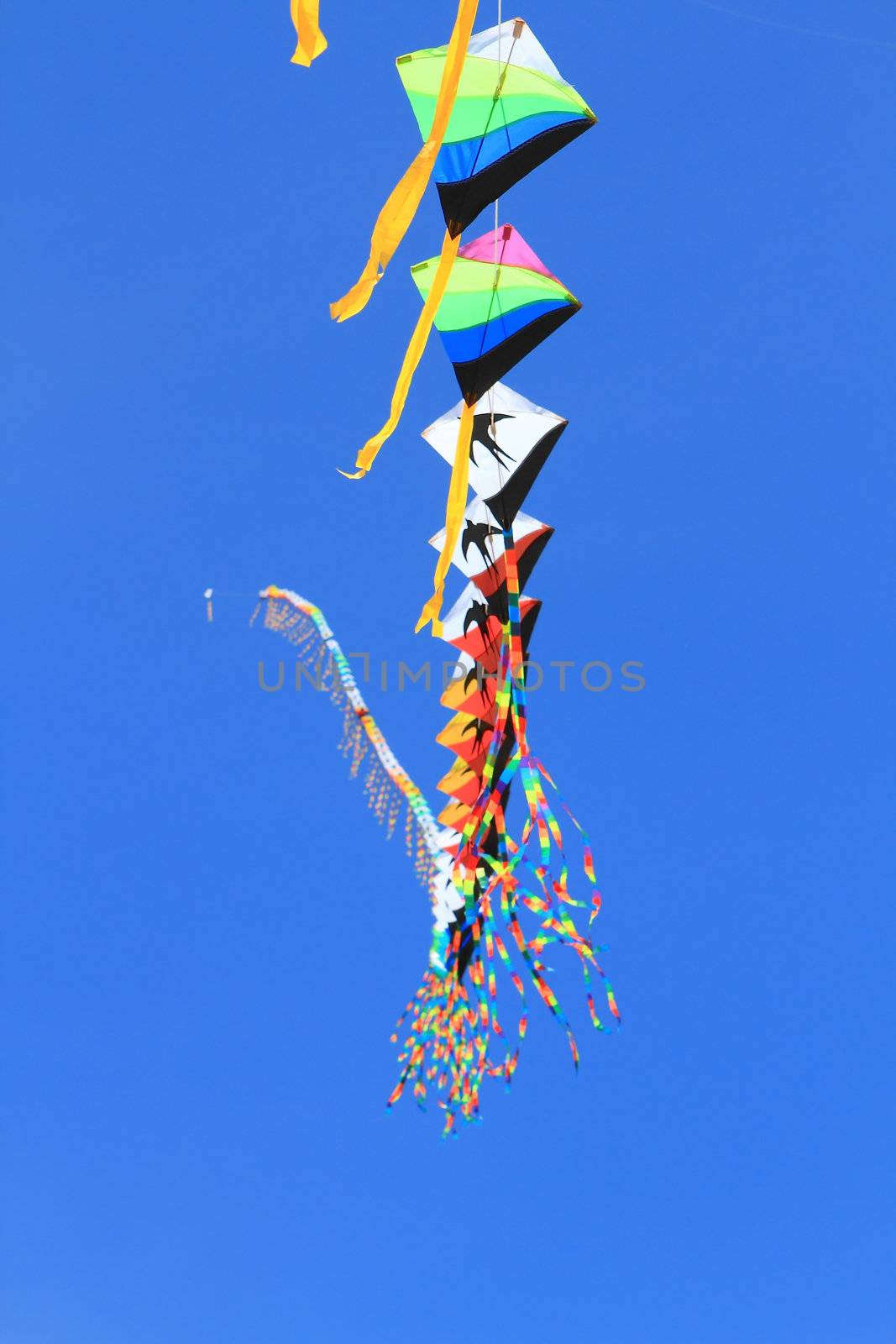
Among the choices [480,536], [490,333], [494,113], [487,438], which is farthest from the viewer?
[480,536]

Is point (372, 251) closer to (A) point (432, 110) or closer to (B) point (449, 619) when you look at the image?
(A) point (432, 110)

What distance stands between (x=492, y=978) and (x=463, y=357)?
313 cm

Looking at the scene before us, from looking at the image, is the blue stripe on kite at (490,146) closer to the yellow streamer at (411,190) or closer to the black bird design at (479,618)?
the yellow streamer at (411,190)

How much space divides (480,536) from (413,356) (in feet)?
8.70

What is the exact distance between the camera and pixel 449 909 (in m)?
10.0

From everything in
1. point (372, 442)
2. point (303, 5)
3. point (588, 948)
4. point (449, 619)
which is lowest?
point (588, 948)

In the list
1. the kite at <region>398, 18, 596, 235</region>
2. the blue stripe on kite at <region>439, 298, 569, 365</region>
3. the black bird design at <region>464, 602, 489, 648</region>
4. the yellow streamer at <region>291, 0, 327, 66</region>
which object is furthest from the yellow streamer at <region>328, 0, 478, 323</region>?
the black bird design at <region>464, 602, 489, 648</region>

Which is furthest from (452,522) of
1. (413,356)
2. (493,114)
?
(493,114)

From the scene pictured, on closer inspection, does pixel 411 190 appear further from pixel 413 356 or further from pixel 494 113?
pixel 494 113

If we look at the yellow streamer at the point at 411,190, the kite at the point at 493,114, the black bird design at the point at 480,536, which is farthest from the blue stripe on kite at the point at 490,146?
the black bird design at the point at 480,536

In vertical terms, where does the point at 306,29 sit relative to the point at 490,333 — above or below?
below

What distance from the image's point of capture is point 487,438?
870cm

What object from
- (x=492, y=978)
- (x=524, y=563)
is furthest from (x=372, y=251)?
(x=492, y=978)

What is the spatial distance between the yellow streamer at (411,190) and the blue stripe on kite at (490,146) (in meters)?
1.41
